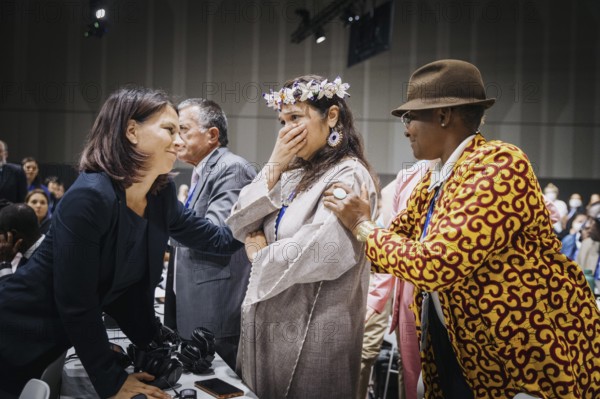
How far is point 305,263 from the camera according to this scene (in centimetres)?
176

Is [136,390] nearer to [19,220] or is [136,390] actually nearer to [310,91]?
[310,91]

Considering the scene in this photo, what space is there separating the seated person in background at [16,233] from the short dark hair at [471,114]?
2426 mm

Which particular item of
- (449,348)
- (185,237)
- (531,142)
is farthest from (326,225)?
(531,142)

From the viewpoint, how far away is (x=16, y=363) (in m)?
1.52

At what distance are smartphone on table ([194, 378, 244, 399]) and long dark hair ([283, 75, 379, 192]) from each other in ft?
2.38

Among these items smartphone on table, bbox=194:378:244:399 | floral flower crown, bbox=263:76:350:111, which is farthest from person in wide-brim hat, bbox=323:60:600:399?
smartphone on table, bbox=194:378:244:399

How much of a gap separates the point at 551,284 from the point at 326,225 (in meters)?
0.69

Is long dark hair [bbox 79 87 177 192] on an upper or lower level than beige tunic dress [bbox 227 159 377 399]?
upper

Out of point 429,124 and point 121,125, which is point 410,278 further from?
point 121,125

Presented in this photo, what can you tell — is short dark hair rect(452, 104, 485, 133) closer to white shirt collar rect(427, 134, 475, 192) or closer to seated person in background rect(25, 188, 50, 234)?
white shirt collar rect(427, 134, 475, 192)

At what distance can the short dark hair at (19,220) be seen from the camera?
291 cm

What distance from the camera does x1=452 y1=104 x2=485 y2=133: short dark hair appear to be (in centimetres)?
152

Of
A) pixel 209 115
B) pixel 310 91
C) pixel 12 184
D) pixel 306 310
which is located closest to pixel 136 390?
pixel 306 310

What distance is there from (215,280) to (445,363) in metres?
1.30
